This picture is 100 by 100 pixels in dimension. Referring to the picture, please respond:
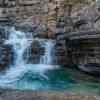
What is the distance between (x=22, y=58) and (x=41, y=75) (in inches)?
63.4

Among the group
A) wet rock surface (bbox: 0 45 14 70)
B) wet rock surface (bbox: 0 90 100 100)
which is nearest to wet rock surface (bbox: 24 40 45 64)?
wet rock surface (bbox: 0 45 14 70)

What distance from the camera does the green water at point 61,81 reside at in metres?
6.54

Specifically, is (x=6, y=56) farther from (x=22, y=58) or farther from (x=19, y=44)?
(x=19, y=44)

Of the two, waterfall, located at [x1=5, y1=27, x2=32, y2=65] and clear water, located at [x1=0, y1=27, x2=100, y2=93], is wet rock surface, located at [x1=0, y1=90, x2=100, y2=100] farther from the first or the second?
waterfall, located at [x1=5, y1=27, x2=32, y2=65]

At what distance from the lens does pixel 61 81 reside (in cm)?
750

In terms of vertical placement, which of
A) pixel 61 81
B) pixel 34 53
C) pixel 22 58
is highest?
pixel 34 53

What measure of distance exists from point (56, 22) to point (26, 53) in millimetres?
1967

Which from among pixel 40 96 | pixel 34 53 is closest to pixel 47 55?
pixel 34 53

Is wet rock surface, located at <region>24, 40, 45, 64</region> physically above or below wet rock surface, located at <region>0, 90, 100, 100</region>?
above

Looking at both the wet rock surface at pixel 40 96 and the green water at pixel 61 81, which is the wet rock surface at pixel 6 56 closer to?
the green water at pixel 61 81

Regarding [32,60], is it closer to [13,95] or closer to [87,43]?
[87,43]

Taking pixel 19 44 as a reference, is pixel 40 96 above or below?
below

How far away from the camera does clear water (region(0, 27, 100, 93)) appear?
673 centimetres

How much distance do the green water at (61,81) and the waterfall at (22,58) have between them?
0.24 meters
